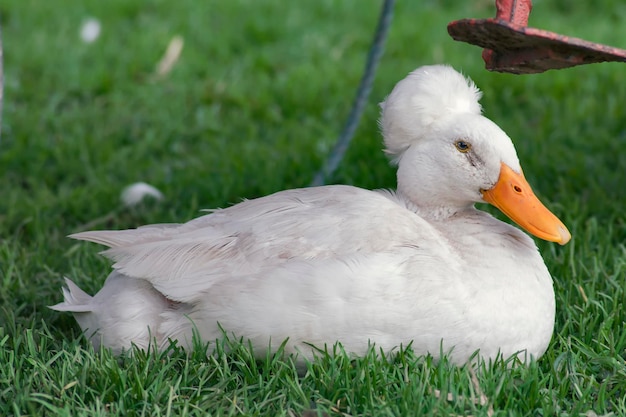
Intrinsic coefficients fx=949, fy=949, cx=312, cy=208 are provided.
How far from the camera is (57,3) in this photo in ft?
23.1

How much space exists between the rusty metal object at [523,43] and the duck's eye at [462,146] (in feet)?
0.94

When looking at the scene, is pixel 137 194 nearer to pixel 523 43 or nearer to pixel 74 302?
pixel 74 302

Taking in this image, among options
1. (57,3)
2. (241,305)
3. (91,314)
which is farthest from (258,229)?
(57,3)

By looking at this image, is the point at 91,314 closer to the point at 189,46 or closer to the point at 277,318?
the point at 277,318

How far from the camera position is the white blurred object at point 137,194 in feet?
14.2

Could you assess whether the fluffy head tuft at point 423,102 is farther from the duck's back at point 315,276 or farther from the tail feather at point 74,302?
the tail feather at point 74,302

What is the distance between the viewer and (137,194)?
433 cm

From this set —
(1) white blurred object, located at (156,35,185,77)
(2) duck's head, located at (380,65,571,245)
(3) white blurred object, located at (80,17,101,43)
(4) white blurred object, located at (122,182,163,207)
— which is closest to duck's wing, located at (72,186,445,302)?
(2) duck's head, located at (380,65,571,245)

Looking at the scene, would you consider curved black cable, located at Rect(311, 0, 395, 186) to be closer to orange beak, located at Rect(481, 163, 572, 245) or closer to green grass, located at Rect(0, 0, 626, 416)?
green grass, located at Rect(0, 0, 626, 416)

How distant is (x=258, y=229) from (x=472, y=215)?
0.68 m

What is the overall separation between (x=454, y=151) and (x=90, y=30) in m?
4.32

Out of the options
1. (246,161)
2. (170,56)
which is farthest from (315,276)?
(170,56)

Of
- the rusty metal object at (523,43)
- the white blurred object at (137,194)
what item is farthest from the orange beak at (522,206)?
the white blurred object at (137,194)

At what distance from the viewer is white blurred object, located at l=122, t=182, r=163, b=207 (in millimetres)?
4324
